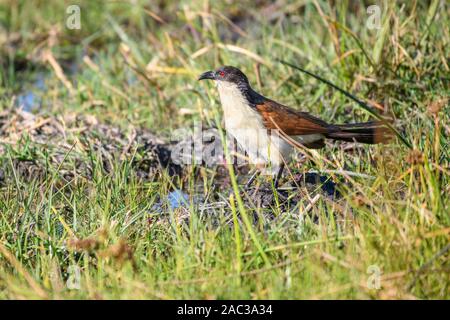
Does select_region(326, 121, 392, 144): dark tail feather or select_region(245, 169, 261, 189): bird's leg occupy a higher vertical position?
select_region(326, 121, 392, 144): dark tail feather

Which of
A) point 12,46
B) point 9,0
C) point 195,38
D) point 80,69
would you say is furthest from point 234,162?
point 9,0

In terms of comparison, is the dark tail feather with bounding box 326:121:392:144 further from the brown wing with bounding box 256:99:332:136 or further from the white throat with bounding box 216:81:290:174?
the white throat with bounding box 216:81:290:174

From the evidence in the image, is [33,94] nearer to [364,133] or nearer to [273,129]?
[273,129]

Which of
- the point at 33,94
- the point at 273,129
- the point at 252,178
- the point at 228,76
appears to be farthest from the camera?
the point at 33,94

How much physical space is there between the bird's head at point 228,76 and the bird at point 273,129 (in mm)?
33

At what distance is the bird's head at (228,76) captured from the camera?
4.95 m

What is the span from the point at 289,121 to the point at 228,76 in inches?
21.1

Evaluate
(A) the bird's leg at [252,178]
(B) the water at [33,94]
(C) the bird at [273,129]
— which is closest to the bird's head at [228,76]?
(C) the bird at [273,129]

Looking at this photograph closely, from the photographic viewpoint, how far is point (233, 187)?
345 centimetres

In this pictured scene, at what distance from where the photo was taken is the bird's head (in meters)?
4.95

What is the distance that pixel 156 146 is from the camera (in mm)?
5605

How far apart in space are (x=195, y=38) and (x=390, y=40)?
227cm

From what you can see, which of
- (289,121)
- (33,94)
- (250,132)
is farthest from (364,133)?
(33,94)

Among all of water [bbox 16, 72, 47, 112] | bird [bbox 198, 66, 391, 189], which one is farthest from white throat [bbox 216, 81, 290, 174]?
water [bbox 16, 72, 47, 112]
